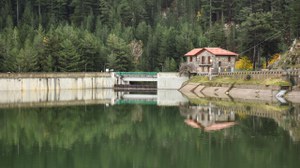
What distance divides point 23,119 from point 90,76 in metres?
67.8

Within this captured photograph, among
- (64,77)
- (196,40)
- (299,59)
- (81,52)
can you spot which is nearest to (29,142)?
(299,59)

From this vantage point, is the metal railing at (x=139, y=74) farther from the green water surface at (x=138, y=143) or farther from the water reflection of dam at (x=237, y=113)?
the green water surface at (x=138, y=143)

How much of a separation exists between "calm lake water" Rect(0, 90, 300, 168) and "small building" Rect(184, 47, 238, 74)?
5314cm

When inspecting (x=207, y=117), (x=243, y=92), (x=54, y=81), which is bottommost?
(x=207, y=117)

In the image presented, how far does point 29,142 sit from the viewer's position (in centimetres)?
3822

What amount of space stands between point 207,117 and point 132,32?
102985 mm

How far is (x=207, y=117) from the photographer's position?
55781 millimetres

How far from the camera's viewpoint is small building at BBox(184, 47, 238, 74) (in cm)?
11771

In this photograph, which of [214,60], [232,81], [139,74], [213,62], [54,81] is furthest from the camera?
[139,74]

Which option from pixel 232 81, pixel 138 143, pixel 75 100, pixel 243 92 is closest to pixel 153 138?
pixel 138 143

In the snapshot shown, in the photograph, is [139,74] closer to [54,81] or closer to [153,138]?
[54,81]

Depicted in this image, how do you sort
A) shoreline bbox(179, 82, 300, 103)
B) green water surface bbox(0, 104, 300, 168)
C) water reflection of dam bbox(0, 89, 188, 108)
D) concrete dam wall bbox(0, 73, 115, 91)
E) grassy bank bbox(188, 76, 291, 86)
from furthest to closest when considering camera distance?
concrete dam wall bbox(0, 73, 115, 91) < grassy bank bbox(188, 76, 291, 86) < shoreline bbox(179, 82, 300, 103) < water reflection of dam bbox(0, 89, 188, 108) < green water surface bbox(0, 104, 300, 168)

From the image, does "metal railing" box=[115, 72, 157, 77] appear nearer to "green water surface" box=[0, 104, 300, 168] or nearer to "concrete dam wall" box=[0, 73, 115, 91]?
"concrete dam wall" box=[0, 73, 115, 91]

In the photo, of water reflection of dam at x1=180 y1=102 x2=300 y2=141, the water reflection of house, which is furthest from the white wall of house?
the water reflection of house
